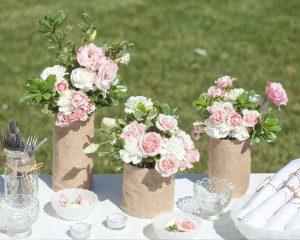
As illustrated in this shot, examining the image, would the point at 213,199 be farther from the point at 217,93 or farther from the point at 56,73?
the point at 56,73

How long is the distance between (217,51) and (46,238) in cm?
411

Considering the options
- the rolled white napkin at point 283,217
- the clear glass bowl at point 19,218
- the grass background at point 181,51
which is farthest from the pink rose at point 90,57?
the grass background at point 181,51

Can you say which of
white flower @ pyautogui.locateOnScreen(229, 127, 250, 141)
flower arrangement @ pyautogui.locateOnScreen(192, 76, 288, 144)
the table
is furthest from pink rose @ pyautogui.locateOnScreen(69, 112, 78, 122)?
white flower @ pyautogui.locateOnScreen(229, 127, 250, 141)

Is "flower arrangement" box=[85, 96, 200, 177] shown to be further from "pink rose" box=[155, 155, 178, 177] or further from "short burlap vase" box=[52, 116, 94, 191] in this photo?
"short burlap vase" box=[52, 116, 94, 191]

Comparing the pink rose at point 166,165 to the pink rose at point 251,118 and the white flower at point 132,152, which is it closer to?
the white flower at point 132,152

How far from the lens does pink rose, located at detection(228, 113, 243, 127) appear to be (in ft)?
8.43

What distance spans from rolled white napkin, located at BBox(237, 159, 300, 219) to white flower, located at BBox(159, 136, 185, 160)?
28 cm

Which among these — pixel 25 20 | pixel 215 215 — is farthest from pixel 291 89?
pixel 215 215

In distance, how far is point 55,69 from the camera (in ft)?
8.36

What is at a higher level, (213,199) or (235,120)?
(235,120)

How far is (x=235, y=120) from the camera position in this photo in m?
2.57

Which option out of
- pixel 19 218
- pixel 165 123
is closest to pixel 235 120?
pixel 165 123

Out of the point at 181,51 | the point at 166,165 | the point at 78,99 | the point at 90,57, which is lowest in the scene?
the point at 181,51

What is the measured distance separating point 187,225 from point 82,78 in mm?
617
